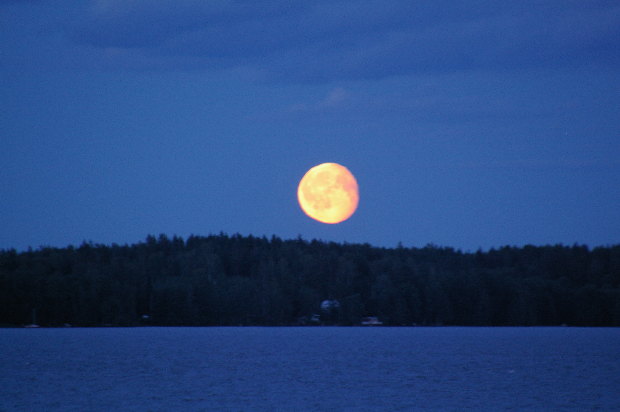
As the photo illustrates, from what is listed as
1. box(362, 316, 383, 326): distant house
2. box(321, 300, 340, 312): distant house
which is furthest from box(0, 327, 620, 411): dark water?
box(362, 316, 383, 326): distant house

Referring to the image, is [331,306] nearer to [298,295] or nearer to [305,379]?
[298,295]

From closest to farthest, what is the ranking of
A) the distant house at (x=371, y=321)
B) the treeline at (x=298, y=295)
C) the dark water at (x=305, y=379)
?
the dark water at (x=305, y=379)
the treeline at (x=298, y=295)
the distant house at (x=371, y=321)

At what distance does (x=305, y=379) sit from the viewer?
63281 mm

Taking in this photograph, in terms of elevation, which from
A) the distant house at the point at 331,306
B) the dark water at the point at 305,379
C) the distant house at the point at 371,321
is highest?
the distant house at the point at 331,306

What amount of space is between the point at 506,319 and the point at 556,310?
9978 millimetres

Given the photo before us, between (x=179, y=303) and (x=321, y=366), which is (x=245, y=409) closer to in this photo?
(x=321, y=366)

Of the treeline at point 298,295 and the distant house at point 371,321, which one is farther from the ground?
the treeline at point 298,295

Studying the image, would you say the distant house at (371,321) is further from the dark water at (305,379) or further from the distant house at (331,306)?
the dark water at (305,379)

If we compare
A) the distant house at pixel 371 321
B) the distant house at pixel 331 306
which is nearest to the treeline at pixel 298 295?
the distant house at pixel 331 306

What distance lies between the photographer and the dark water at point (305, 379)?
48.4 metres

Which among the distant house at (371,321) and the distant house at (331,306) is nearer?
the distant house at (331,306)

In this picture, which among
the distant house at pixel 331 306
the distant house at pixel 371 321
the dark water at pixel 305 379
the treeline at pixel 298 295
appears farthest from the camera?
the distant house at pixel 371 321

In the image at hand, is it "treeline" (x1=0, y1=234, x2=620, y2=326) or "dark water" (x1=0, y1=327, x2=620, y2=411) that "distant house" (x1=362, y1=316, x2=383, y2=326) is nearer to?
"treeline" (x1=0, y1=234, x2=620, y2=326)

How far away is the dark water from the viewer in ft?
159
